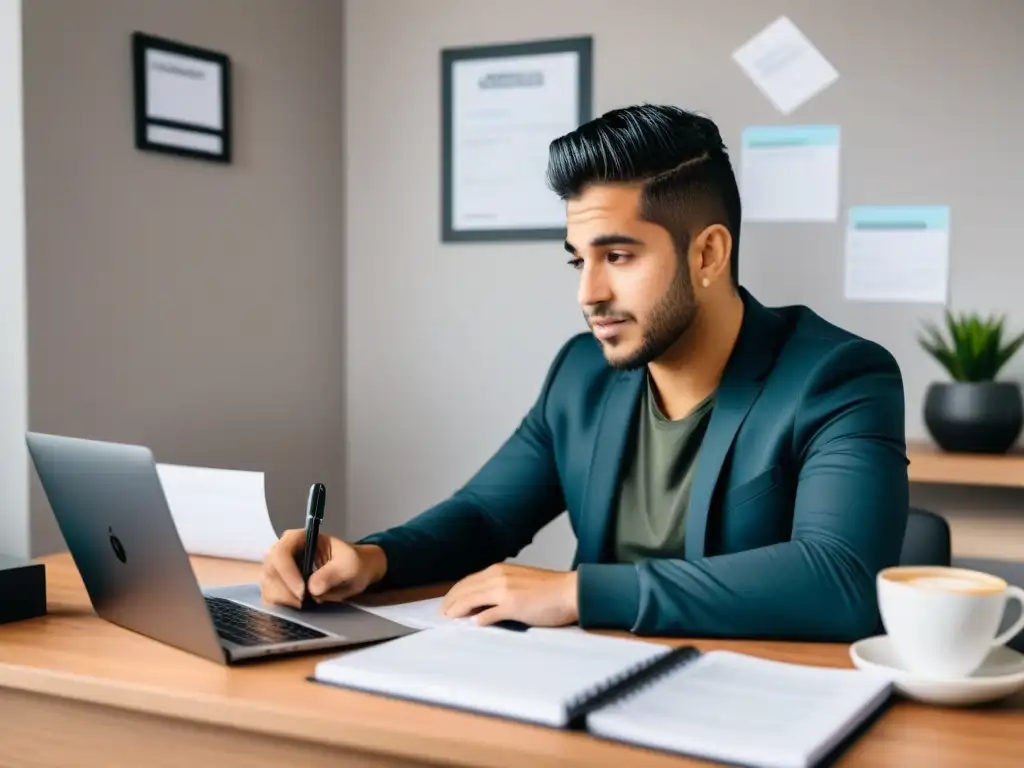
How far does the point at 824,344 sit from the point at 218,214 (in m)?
1.58

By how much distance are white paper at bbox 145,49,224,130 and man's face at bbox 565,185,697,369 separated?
1.22 m

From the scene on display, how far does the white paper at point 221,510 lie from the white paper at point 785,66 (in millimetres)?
1687

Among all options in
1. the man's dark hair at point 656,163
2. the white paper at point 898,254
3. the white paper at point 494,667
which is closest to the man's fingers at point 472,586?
the white paper at point 494,667

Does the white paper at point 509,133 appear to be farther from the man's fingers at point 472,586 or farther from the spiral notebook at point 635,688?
the spiral notebook at point 635,688

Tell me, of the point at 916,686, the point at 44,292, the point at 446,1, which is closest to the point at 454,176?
the point at 446,1

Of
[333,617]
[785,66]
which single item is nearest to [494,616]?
[333,617]

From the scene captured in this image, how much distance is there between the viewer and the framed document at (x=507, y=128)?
281 cm

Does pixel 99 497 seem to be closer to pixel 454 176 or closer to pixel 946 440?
pixel 946 440

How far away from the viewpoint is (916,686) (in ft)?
3.10

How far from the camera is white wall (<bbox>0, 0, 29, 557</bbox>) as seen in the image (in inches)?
81.6

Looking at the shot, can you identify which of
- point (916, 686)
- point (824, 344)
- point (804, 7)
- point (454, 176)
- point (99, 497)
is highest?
point (804, 7)

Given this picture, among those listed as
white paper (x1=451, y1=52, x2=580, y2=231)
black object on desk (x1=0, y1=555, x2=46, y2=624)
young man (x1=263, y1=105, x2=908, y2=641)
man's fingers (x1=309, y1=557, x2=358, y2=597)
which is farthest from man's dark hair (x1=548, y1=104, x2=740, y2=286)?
white paper (x1=451, y1=52, x2=580, y2=231)

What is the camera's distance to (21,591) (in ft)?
4.12

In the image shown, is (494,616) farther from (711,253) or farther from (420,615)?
(711,253)
